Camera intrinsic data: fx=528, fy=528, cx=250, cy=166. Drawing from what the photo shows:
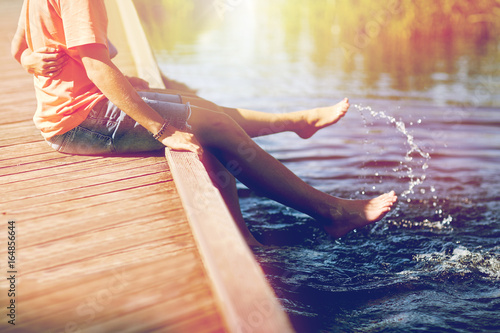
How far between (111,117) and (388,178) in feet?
9.40

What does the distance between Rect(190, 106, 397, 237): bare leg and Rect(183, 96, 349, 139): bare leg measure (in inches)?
18.0

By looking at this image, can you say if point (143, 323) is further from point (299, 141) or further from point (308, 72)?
point (308, 72)

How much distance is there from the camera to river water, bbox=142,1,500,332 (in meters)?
2.51

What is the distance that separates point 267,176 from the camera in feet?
8.54

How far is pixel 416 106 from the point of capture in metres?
7.05

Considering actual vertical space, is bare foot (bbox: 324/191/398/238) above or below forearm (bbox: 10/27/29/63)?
below

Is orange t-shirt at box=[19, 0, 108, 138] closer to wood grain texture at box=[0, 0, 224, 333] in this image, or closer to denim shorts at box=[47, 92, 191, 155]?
denim shorts at box=[47, 92, 191, 155]

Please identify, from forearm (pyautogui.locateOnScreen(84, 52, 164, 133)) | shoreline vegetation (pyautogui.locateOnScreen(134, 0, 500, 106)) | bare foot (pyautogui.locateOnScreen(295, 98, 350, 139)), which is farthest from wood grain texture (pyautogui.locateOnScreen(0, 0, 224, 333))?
shoreline vegetation (pyautogui.locateOnScreen(134, 0, 500, 106))

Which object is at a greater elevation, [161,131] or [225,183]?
[161,131]

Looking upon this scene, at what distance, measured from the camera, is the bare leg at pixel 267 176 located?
8.35 feet

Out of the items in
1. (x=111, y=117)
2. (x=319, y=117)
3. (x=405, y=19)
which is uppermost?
(x=405, y=19)

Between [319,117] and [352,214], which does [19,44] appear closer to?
[319,117]

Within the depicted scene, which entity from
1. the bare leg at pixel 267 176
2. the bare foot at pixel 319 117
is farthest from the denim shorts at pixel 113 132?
the bare foot at pixel 319 117

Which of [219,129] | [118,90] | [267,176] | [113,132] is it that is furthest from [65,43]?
[267,176]
